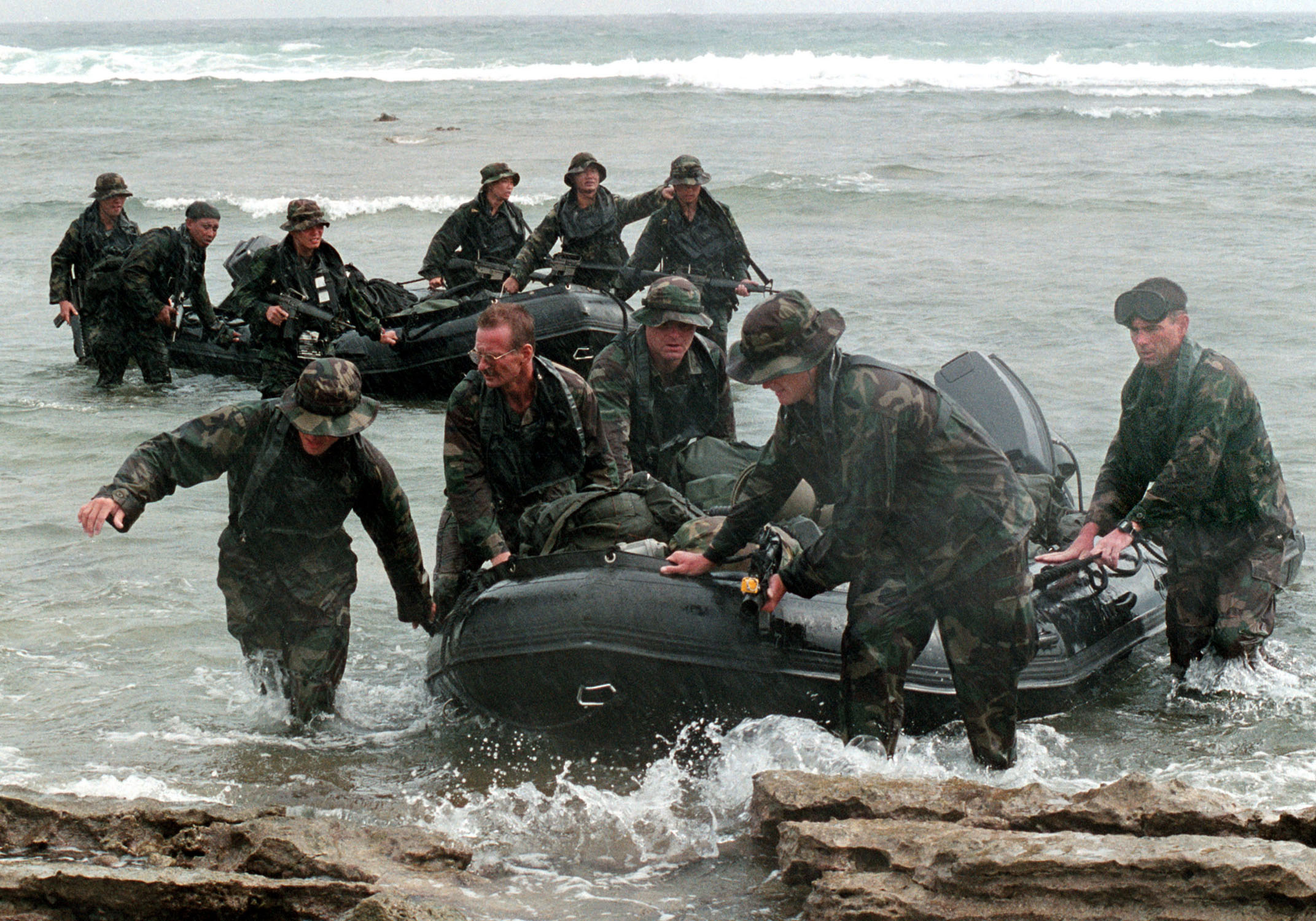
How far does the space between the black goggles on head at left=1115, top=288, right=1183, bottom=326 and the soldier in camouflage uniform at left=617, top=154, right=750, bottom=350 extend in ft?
15.1

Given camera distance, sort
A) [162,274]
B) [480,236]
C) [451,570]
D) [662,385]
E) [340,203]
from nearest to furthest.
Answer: [451,570]
[662,385]
[480,236]
[162,274]
[340,203]

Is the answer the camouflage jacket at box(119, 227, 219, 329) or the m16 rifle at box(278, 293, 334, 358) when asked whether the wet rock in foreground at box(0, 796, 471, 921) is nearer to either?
the m16 rifle at box(278, 293, 334, 358)

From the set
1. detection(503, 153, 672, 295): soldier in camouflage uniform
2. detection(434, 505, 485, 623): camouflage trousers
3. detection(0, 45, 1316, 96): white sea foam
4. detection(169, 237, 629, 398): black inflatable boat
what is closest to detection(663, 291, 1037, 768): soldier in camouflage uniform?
detection(434, 505, 485, 623): camouflage trousers

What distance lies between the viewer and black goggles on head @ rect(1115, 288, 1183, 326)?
188 inches

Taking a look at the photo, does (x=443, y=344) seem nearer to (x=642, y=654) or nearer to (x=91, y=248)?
(x=91, y=248)

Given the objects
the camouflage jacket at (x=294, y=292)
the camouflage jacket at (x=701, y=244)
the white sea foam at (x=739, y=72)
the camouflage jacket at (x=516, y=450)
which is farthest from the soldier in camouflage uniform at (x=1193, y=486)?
the white sea foam at (x=739, y=72)

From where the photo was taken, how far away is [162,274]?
34.9ft

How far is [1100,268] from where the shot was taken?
15.7m

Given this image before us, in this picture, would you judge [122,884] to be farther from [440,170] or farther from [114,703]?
[440,170]

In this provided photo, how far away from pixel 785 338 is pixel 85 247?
340 inches

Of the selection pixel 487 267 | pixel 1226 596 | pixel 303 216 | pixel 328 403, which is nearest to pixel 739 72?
pixel 487 267

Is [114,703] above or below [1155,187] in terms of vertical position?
below

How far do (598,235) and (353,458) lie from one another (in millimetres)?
5348

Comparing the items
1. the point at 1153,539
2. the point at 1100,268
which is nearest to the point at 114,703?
the point at 1153,539
